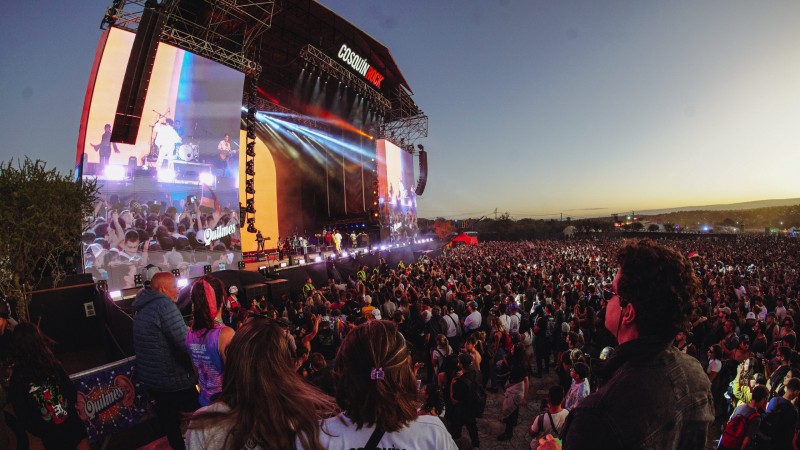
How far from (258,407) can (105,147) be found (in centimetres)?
1191

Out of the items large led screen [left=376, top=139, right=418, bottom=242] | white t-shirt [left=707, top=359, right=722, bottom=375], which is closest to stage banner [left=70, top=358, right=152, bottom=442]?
white t-shirt [left=707, top=359, right=722, bottom=375]

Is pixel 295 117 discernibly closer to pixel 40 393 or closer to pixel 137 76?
pixel 137 76

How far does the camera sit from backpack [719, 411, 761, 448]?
3.48m

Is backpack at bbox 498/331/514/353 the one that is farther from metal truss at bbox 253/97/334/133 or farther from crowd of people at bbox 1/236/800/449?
metal truss at bbox 253/97/334/133

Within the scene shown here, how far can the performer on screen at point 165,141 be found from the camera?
11234 millimetres

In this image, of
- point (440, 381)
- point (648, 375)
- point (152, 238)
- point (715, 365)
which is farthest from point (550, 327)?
point (152, 238)

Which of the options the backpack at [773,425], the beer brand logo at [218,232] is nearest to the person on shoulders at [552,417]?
the backpack at [773,425]

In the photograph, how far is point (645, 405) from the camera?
1.15 m

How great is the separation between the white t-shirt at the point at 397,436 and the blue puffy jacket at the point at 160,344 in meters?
2.19

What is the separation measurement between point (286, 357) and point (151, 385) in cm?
225

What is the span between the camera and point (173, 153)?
11602 millimetres

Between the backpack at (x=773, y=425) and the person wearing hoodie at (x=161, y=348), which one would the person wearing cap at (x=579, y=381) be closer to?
the backpack at (x=773, y=425)

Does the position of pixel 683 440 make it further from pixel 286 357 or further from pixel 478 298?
pixel 478 298

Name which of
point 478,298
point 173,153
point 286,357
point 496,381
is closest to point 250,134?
point 173,153
